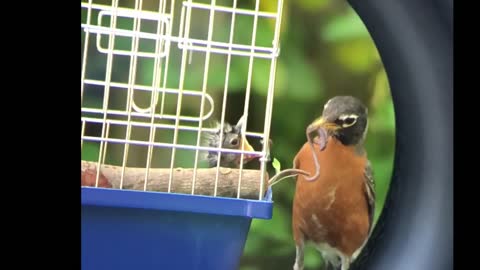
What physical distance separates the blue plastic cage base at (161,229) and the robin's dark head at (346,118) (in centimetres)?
38

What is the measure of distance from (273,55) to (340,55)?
34 centimetres

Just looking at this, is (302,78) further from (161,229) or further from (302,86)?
(161,229)

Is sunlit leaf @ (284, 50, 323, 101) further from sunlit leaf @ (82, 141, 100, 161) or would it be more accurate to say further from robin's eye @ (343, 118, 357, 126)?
sunlit leaf @ (82, 141, 100, 161)

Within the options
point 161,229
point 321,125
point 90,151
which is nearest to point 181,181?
point 161,229

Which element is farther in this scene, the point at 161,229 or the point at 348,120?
the point at 348,120

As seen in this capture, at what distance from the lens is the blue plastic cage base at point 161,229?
3.09 feet

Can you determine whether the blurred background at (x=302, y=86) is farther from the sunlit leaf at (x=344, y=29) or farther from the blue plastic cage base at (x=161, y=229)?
the blue plastic cage base at (x=161, y=229)

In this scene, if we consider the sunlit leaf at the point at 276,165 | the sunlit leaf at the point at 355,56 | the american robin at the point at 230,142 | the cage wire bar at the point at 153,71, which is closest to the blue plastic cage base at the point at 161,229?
the cage wire bar at the point at 153,71

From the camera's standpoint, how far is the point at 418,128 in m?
1.22

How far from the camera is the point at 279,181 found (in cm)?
132

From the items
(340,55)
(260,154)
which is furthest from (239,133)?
(340,55)

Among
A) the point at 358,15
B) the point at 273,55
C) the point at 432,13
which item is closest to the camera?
the point at 273,55

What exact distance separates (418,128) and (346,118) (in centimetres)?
15
